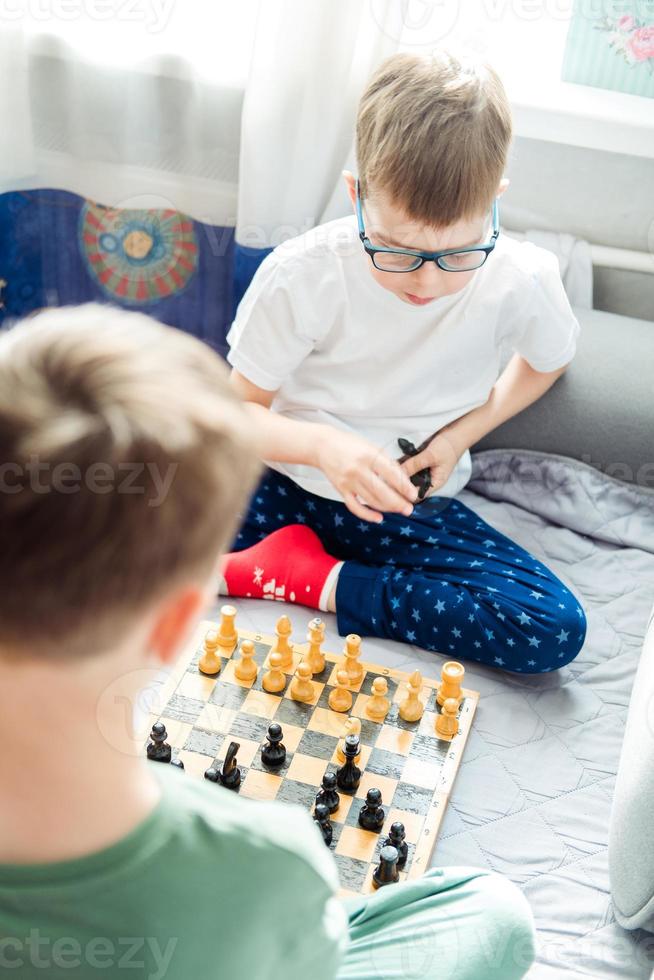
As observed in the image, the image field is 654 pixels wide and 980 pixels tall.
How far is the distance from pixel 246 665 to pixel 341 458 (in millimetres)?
297

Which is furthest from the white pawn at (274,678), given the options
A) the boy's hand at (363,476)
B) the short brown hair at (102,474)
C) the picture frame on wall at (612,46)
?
the picture frame on wall at (612,46)

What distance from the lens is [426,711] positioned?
139 cm

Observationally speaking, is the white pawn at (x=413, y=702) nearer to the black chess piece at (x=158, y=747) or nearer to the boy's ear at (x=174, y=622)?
the black chess piece at (x=158, y=747)

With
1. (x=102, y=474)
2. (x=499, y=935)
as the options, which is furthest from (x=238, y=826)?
(x=499, y=935)

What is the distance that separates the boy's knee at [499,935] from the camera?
99 centimetres

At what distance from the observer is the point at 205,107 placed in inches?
68.5

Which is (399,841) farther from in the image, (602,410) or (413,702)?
(602,410)

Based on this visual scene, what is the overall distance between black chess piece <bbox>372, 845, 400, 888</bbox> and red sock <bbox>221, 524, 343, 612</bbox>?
439 millimetres

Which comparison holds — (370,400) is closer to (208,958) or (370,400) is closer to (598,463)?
(598,463)

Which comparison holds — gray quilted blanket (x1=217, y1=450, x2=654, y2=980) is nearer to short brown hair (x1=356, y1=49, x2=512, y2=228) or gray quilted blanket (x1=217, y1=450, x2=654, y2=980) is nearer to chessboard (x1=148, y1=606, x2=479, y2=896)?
Result: chessboard (x1=148, y1=606, x2=479, y2=896)

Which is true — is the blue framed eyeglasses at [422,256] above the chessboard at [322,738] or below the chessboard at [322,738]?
above

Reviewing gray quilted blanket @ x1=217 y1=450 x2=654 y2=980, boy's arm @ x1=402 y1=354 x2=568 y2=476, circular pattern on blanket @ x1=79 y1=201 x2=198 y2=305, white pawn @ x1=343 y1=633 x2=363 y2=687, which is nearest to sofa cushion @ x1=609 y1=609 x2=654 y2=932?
gray quilted blanket @ x1=217 y1=450 x2=654 y2=980

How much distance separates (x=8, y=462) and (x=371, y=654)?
103 centimetres

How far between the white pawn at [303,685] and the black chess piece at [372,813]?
0.60 feet
